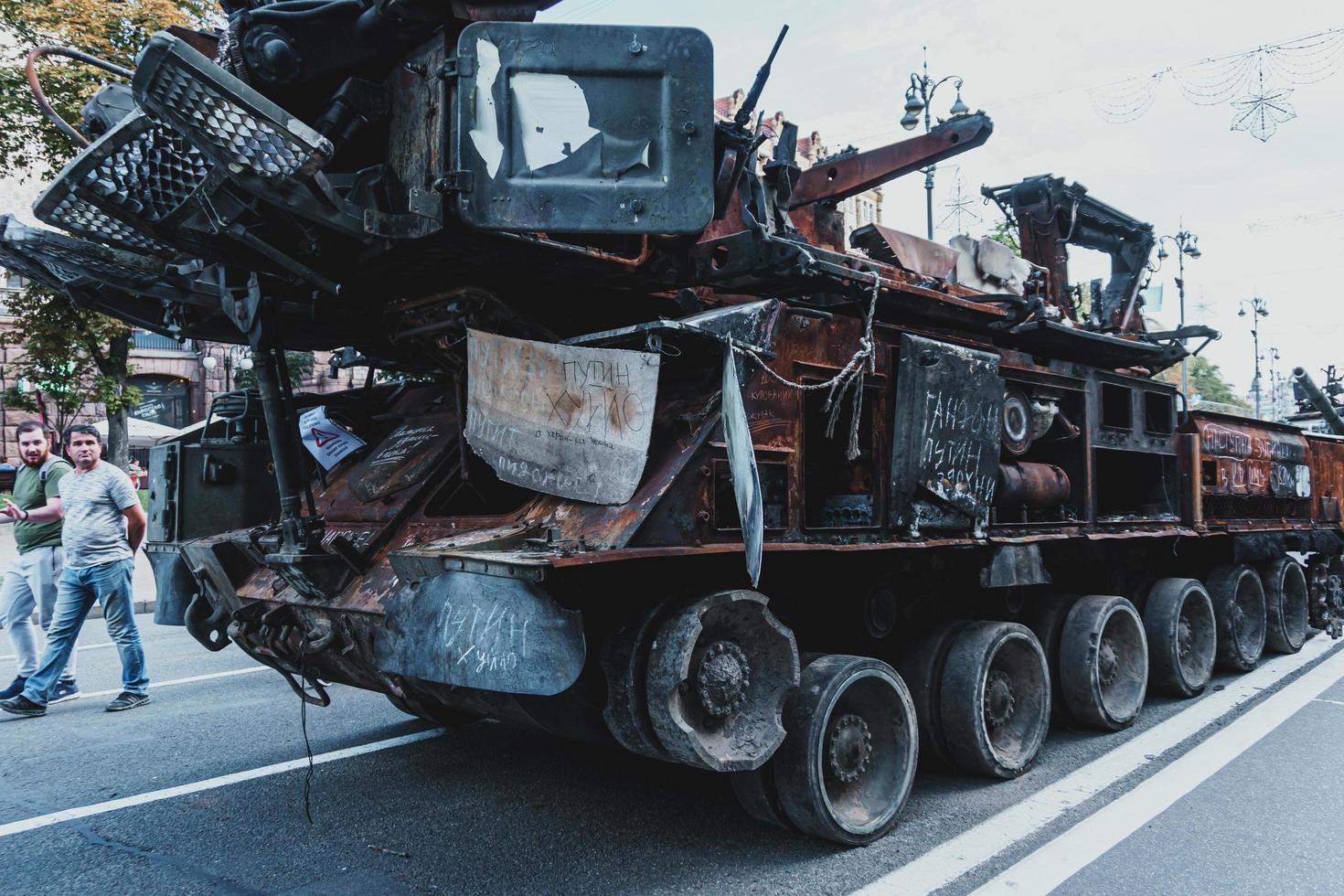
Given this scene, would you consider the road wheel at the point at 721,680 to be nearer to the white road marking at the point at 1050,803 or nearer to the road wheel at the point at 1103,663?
the white road marking at the point at 1050,803

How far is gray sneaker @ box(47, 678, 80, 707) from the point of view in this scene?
7.69 meters

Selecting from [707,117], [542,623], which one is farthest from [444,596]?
[707,117]

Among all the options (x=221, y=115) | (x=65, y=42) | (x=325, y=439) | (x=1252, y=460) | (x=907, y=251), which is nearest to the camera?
(x=221, y=115)

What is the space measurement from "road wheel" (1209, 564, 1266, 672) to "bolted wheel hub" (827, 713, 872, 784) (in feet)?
16.8

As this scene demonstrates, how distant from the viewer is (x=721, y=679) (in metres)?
4.14

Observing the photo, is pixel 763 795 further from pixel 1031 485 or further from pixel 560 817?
pixel 1031 485

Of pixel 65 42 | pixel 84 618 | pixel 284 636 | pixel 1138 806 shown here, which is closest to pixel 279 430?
pixel 284 636

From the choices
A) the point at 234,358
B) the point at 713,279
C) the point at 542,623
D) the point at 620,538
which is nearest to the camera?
the point at 542,623

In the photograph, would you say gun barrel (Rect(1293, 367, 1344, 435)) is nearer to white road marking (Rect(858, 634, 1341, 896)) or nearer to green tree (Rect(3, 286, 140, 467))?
white road marking (Rect(858, 634, 1341, 896))

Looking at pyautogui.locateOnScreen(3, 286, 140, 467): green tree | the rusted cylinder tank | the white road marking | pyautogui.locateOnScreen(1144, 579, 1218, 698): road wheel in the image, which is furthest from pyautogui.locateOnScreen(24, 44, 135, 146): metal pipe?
pyautogui.locateOnScreen(3, 286, 140, 467): green tree

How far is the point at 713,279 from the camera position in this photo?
4855 millimetres

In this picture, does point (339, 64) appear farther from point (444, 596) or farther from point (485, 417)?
point (444, 596)

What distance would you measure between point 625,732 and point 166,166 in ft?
9.89

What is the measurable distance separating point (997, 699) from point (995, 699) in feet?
0.03
